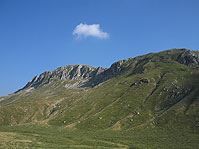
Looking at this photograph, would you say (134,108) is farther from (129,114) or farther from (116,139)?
(116,139)

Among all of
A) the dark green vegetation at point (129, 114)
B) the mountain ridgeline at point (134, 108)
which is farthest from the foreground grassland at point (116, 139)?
the mountain ridgeline at point (134, 108)

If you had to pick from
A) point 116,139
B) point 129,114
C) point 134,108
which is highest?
point 134,108

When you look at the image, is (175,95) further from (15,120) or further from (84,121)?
(15,120)

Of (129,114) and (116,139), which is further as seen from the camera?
(129,114)

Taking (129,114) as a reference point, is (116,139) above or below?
below

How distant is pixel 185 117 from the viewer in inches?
3994

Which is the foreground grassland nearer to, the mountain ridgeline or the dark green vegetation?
the dark green vegetation

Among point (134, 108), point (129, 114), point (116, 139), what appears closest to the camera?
point (116, 139)

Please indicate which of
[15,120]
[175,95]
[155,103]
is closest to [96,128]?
[155,103]

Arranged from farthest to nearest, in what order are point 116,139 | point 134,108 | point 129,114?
point 134,108, point 129,114, point 116,139

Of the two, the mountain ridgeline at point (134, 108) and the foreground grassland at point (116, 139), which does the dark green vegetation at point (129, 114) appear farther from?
the foreground grassland at point (116, 139)

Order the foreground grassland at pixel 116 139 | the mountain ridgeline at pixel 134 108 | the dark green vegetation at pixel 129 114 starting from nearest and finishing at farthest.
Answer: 1. the foreground grassland at pixel 116 139
2. the dark green vegetation at pixel 129 114
3. the mountain ridgeline at pixel 134 108

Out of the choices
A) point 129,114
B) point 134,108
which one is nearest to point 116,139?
point 129,114

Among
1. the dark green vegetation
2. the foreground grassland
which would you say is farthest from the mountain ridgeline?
the foreground grassland
